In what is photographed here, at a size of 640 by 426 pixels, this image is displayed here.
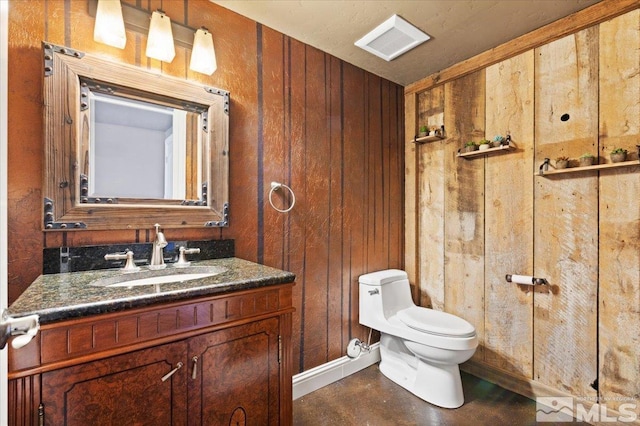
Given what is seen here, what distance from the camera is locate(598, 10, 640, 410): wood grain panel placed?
1.52 metres

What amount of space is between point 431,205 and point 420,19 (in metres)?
1.28

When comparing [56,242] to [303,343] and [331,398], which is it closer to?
[303,343]

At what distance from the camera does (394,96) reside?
250 cm

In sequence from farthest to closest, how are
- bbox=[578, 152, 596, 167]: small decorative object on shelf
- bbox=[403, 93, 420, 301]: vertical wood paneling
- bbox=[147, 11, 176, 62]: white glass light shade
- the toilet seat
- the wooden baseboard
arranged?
bbox=[403, 93, 420, 301]: vertical wood paneling → the wooden baseboard → the toilet seat → bbox=[578, 152, 596, 167]: small decorative object on shelf → bbox=[147, 11, 176, 62]: white glass light shade

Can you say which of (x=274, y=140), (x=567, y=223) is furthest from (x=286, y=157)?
(x=567, y=223)

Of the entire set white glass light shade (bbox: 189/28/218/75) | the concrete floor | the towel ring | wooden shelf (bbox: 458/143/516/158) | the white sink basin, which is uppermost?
white glass light shade (bbox: 189/28/218/75)

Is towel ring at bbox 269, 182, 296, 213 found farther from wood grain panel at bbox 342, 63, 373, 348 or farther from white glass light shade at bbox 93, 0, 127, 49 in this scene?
white glass light shade at bbox 93, 0, 127, 49

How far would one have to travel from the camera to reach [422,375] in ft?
6.12

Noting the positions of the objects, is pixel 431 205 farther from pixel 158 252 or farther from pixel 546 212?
pixel 158 252

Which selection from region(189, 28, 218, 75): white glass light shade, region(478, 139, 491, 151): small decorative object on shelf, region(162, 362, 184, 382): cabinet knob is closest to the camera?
region(162, 362, 184, 382): cabinet knob

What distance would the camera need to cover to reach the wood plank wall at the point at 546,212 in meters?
1.56

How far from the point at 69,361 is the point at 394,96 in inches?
99.0

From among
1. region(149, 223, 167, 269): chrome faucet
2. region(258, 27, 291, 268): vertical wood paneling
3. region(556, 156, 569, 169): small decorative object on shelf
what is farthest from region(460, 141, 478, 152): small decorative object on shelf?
region(149, 223, 167, 269): chrome faucet

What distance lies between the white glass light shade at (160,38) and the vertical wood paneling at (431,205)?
1.87 meters
